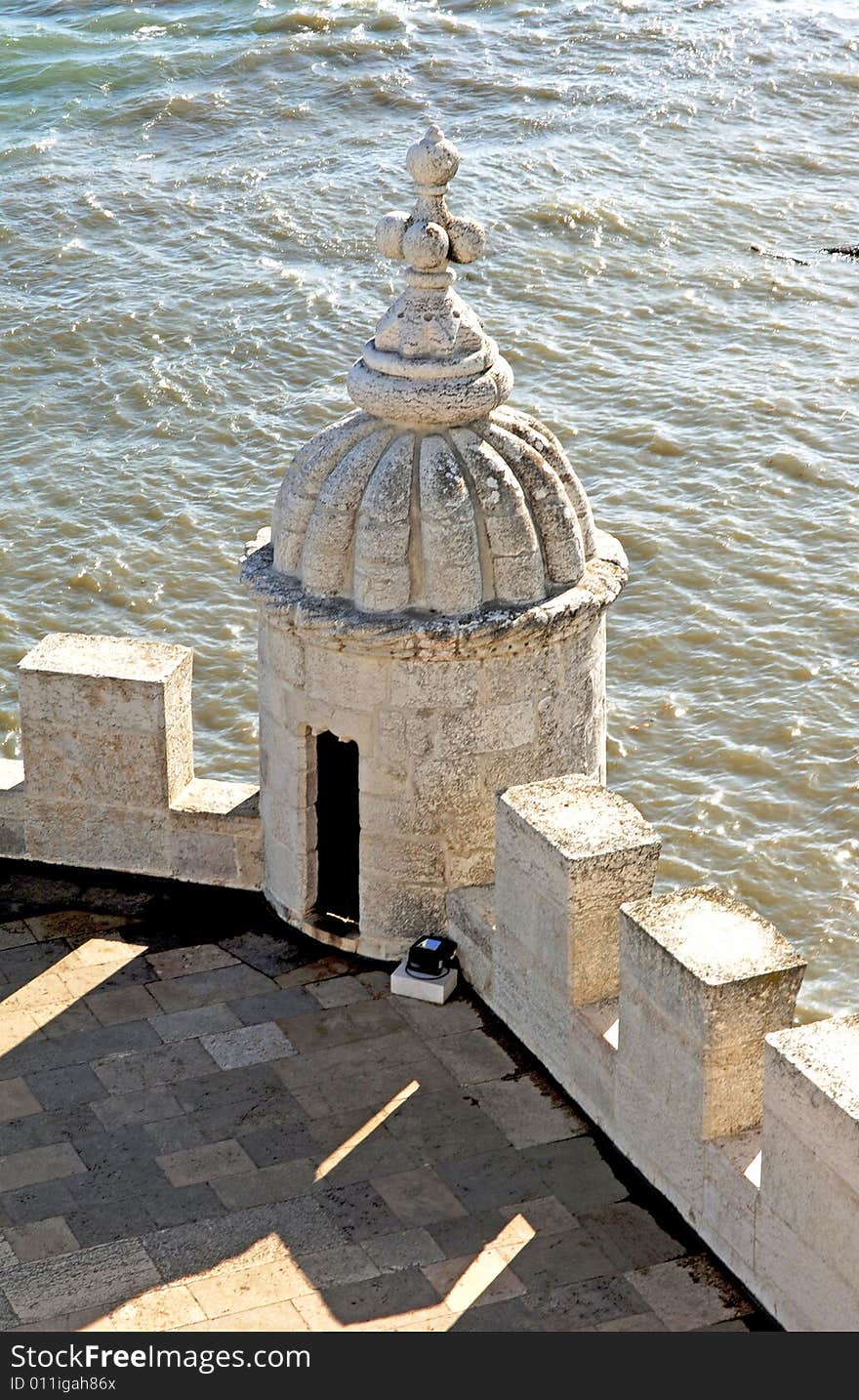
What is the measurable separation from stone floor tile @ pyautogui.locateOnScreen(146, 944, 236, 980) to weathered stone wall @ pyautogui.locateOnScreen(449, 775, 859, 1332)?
1416 millimetres

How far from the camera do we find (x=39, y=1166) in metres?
10.5

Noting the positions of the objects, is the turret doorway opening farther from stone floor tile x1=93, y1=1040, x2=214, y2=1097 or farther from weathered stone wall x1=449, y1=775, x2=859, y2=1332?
stone floor tile x1=93, y1=1040, x2=214, y2=1097

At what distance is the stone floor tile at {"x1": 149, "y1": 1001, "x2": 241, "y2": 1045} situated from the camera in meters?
11.6

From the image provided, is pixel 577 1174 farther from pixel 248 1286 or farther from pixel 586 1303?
pixel 248 1286

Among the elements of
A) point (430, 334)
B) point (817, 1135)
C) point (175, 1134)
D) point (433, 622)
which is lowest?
point (175, 1134)

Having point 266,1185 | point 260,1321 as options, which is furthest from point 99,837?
point 260,1321

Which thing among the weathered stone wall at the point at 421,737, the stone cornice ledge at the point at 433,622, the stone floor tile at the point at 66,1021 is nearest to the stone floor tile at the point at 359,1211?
the stone floor tile at the point at 66,1021

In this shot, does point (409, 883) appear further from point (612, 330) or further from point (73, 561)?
point (612, 330)

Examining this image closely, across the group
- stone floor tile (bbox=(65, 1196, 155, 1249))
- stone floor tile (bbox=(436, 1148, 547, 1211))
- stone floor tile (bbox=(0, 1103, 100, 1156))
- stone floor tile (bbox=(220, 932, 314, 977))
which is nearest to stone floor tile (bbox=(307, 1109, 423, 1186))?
stone floor tile (bbox=(436, 1148, 547, 1211))

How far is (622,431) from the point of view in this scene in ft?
83.4

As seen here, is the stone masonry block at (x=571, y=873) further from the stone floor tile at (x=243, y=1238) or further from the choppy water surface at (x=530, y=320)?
the choppy water surface at (x=530, y=320)

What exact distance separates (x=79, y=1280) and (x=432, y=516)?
13.7 feet

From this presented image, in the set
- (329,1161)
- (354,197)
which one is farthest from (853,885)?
(354,197)

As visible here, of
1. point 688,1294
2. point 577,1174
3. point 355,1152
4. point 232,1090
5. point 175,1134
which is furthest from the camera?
point 232,1090
